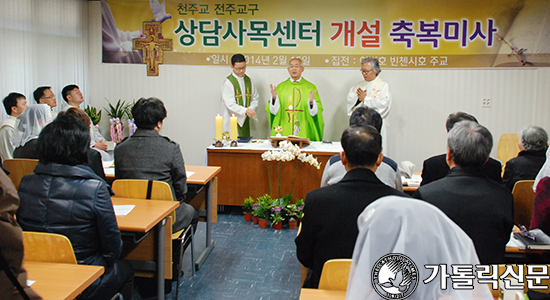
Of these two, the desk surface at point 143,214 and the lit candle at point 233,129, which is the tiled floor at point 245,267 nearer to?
the desk surface at point 143,214

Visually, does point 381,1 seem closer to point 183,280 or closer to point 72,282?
point 183,280

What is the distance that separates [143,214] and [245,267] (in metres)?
1.25

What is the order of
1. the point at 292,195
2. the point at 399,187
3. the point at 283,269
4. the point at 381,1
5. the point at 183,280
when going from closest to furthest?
the point at 399,187 < the point at 183,280 < the point at 283,269 < the point at 292,195 < the point at 381,1

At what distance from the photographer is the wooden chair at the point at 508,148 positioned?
18.4 feet

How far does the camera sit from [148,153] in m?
2.88

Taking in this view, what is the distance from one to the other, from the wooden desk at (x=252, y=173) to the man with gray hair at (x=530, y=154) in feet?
5.81

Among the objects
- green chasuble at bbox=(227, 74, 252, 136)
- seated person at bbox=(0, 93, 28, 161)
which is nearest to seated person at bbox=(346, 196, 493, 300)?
seated person at bbox=(0, 93, 28, 161)

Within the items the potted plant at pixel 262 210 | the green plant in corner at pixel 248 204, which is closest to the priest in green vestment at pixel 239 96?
the green plant in corner at pixel 248 204

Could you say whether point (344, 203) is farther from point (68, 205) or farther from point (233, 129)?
point (233, 129)

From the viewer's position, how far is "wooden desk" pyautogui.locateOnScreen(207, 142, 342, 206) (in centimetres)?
454

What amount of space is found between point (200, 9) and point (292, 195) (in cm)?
352

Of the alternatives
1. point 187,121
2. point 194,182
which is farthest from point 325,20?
point 194,182

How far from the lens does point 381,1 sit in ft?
20.4

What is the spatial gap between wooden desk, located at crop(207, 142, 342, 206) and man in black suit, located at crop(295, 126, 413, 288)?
8.96ft
